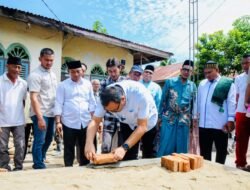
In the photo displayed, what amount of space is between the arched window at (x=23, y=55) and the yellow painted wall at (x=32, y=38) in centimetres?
8

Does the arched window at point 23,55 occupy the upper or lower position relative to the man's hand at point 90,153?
upper

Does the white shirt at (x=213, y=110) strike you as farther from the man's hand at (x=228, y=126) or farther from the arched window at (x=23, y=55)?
the arched window at (x=23, y=55)

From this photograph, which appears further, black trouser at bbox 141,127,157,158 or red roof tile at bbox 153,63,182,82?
red roof tile at bbox 153,63,182,82

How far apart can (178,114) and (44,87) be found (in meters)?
1.84

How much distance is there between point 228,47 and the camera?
16250 mm

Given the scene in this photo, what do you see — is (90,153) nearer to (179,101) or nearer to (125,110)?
(125,110)

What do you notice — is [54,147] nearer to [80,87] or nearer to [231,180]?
[80,87]

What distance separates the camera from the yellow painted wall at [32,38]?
268 inches

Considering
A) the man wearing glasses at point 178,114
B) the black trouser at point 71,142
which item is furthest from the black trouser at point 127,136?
the man wearing glasses at point 178,114

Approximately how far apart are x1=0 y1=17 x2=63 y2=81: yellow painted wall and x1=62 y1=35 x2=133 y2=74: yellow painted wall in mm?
485

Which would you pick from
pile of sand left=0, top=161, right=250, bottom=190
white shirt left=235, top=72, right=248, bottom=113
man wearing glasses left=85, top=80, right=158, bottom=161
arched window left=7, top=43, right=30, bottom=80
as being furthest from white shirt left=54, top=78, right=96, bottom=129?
arched window left=7, top=43, right=30, bottom=80

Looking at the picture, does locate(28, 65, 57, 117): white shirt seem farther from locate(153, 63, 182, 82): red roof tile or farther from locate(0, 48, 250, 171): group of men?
locate(153, 63, 182, 82): red roof tile

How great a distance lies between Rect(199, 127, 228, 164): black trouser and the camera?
13.1 ft

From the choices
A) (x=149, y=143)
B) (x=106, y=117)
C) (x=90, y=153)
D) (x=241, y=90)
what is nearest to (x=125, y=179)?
(x=90, y=153)
